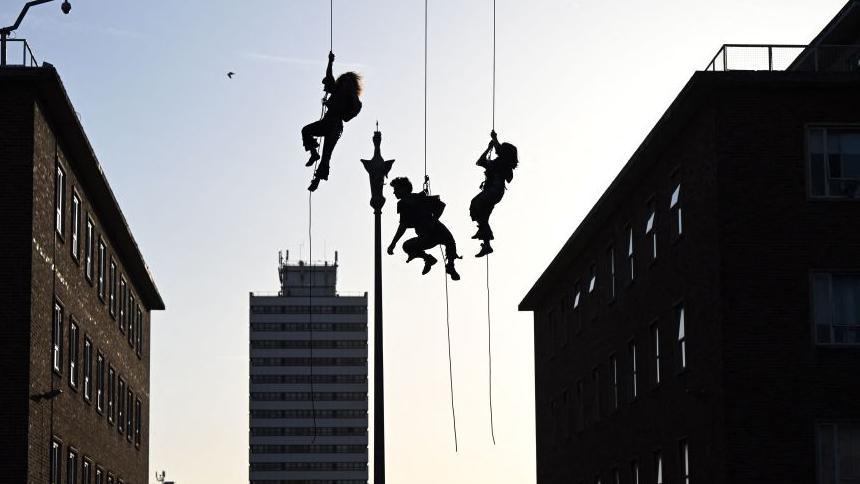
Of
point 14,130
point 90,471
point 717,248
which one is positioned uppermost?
point 14,130

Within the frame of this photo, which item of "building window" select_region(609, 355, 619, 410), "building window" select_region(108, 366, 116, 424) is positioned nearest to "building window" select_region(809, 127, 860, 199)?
"building window" select_region(609, 355, 619, 410)

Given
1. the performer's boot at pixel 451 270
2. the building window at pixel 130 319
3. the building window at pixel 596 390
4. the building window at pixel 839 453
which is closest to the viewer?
the performer's boot at pixel 451 270

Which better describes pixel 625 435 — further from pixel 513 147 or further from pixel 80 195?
pixel 513 147

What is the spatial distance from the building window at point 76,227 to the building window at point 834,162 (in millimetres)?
18421

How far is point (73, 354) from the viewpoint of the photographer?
4428cm

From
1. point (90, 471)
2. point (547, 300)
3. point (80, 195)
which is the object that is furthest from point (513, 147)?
point (547, 300)

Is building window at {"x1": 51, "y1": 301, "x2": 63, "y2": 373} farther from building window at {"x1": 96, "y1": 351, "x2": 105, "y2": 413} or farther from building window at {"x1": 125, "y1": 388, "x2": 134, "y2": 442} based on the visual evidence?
building window at {"x1": 125, "y1": 388, "x2": 134, "y2": 442}

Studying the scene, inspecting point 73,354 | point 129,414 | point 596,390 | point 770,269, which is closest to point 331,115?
point 770,269

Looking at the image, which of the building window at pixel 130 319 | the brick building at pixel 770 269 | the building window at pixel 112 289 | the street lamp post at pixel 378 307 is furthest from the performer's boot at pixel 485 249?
the building window at pixel 130 319

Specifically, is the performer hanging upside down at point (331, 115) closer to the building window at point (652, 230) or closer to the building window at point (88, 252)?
the building window at point (652, 230)

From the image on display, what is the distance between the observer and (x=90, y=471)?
158 ft

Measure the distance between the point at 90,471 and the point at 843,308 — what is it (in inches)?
881

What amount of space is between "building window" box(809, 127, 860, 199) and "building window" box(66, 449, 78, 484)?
1970 cm

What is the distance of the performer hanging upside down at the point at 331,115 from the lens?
18.4 meters
